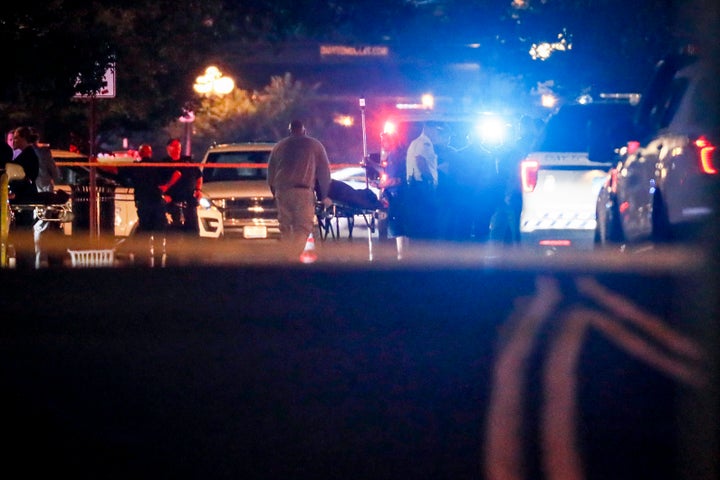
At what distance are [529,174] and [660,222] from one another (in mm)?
4577

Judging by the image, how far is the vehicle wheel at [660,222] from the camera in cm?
1030

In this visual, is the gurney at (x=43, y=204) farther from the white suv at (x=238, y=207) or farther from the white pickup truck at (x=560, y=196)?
the white pickup truck at (x=560, y=196)

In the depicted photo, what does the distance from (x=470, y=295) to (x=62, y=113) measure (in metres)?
15.2

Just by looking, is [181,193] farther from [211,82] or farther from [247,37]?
[247,37]

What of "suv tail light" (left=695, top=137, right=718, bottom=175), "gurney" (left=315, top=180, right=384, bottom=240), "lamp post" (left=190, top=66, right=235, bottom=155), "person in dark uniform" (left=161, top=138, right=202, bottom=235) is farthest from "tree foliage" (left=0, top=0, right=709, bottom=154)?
"suv tail light" (left=695, top=137, right=718, bottom=175)

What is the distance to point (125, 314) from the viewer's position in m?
7.68

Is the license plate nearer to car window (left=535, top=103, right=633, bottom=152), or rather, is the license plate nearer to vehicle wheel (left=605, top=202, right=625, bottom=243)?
car window (left=535, top=103, right=633, bottom=152)

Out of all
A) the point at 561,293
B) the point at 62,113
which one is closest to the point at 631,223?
the point at 561,293

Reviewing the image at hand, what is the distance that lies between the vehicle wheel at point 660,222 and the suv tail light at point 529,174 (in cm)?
439

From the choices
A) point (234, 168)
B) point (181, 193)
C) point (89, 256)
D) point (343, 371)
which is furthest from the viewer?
point (234, 168)

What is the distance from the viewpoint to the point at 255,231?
64.1 ft

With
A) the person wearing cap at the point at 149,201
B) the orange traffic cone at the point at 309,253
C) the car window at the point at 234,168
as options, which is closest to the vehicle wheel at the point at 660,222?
the orange traffic cone at the point at 309,253

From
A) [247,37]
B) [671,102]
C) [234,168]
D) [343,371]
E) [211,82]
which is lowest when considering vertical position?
[343,371]

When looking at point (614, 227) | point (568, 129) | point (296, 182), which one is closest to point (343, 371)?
point (614, 227)
